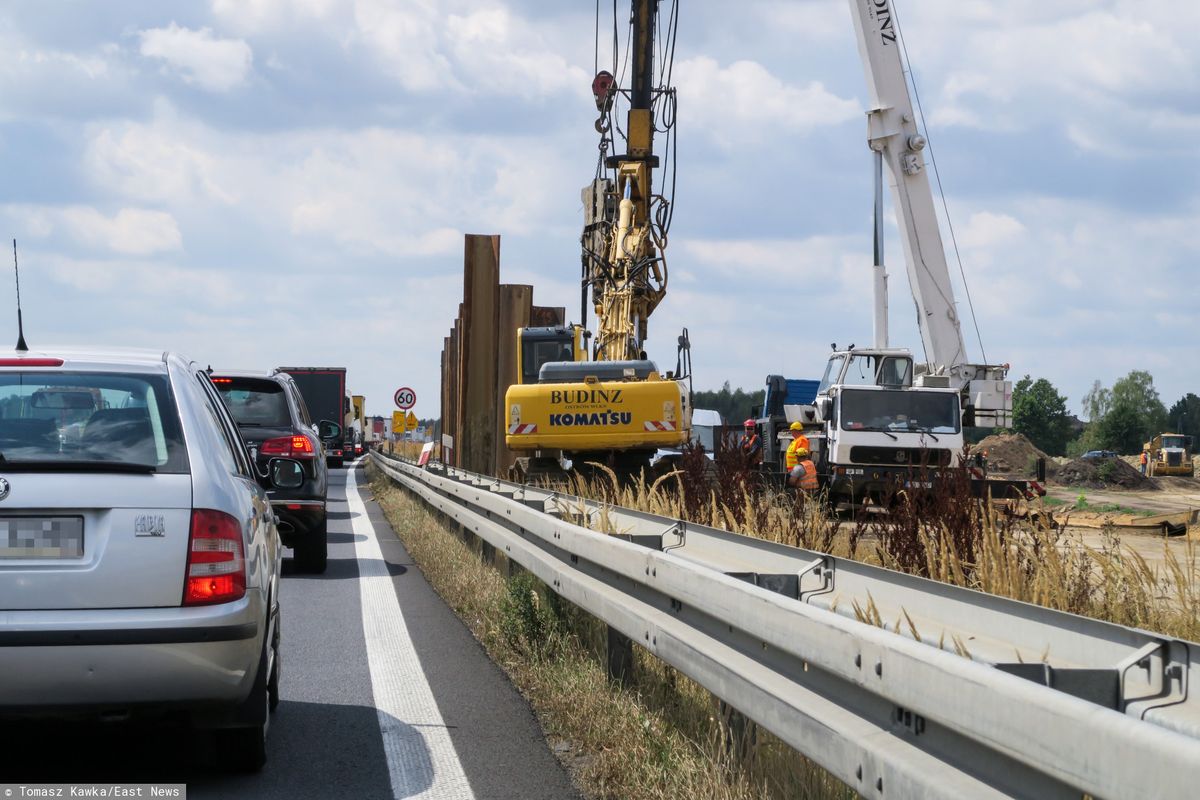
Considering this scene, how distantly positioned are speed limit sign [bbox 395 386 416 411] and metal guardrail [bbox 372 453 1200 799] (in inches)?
1732

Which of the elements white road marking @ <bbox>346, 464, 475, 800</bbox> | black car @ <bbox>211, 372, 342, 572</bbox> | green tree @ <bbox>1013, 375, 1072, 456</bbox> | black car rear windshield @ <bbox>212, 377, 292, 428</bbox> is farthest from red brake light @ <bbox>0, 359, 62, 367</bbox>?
green tree @ <bbox>1013, 375, 1072, 456</bbox>

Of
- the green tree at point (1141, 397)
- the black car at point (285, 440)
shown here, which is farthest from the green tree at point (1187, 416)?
the black car at point (285, 440)

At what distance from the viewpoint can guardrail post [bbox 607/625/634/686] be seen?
22.1 feet

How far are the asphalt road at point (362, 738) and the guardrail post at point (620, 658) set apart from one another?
434mm

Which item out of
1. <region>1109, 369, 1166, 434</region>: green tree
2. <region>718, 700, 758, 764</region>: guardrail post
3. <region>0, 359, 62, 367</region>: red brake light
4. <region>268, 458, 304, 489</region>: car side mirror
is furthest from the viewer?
<region>1109, 369, 1166, 434</region>: green tree

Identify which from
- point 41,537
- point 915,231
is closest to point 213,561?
point 41,537

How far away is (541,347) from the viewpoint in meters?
26.1

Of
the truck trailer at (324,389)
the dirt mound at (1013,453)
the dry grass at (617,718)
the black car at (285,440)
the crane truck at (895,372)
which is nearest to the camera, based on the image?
the dry grass at (617,718)

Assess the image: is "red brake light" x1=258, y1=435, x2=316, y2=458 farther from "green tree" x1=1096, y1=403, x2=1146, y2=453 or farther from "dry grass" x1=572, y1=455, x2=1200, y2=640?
"green tree" x1=1096, y1=403, x2=1146, y2=453

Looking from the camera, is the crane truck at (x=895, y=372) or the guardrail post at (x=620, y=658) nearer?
the guardrail post at (x=620, y=658)

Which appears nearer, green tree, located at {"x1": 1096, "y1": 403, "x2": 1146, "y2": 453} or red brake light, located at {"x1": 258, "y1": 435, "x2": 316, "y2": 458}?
red brake light, located at {"x1": 258, "y1": 435, "x2": 316, "y2": 458}

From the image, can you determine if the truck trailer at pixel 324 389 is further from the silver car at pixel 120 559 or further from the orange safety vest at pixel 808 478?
the silver car at pixel 120 559

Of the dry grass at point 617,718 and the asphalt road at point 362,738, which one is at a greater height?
the dry grass at point 617,718

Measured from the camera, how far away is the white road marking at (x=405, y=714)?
18.6 feet
